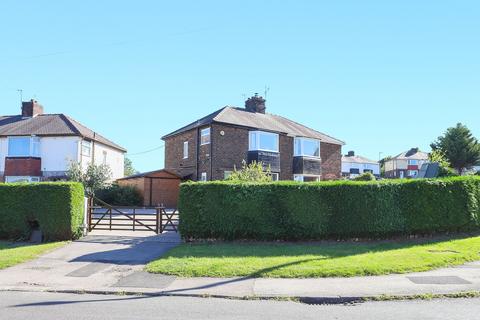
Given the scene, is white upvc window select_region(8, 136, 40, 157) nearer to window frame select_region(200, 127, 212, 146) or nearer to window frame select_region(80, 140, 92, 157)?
window frame select_region(80, 140, 92, 157)

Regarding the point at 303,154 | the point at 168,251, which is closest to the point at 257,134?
the point at 303,154

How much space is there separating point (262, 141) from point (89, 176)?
1244cm

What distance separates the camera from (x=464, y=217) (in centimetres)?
1548

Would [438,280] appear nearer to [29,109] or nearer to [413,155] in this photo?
[29,109]

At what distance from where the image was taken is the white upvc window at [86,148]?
34.6m

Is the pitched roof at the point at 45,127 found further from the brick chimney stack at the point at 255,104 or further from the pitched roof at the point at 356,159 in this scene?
the pitched roof at the point at 356,159

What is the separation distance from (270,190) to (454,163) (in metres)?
39.3

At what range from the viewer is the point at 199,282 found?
9836 millimetres

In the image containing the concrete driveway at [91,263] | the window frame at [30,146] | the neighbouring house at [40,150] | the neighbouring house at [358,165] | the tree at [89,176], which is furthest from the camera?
the neighbouring house at [358,165]

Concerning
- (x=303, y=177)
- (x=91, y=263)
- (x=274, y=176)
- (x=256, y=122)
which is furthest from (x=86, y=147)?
(x=91, y=263)

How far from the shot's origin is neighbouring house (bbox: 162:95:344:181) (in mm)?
31219

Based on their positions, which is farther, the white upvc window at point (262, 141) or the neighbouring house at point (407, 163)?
the neighbouring house at point (407, 163)

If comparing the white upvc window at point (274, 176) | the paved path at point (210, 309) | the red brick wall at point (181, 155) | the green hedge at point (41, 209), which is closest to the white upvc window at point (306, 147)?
the white upvc window at point (274, 176)

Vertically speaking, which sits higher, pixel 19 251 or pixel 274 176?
pixel 274 176
